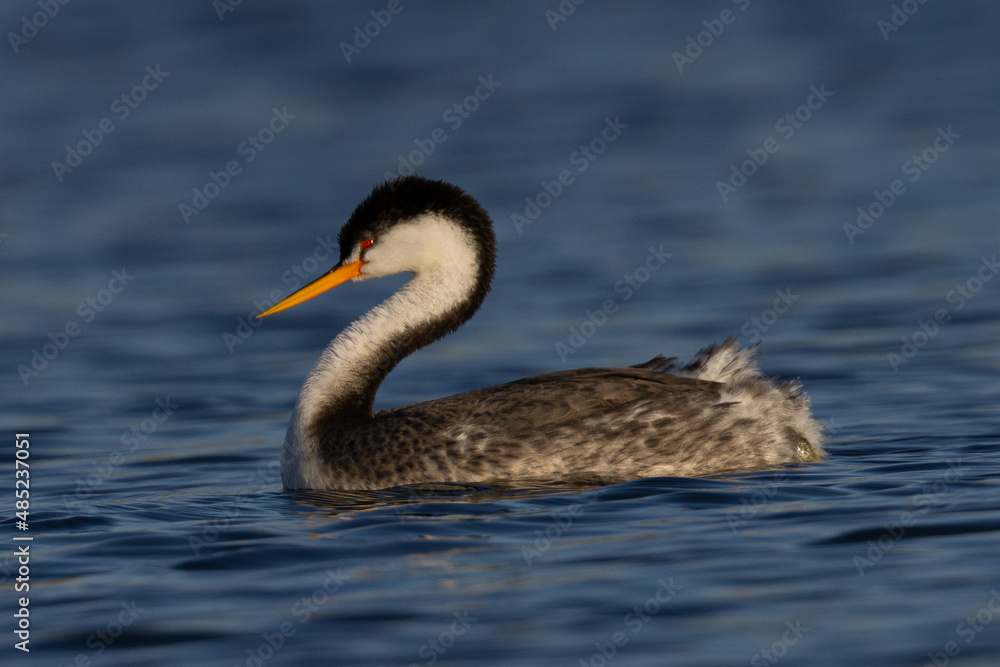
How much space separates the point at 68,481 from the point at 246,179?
36.7ft

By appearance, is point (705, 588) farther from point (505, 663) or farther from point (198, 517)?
point (198, 517)

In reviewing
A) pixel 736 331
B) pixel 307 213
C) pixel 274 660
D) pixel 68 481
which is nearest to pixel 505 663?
pixel 274 660

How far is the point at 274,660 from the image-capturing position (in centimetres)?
690
